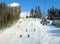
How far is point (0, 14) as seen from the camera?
1747 centimetres

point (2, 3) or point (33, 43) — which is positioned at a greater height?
point (2, 3)

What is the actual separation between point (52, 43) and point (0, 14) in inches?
383

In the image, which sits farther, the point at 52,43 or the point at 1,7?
the point at 1,7

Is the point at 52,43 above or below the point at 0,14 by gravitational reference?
below

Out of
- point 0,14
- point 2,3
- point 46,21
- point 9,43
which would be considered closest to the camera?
point 9,43

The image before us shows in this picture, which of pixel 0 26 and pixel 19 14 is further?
pixel 19 14

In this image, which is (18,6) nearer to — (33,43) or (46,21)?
(46,21)

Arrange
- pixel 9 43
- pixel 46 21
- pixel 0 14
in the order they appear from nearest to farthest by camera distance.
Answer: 1. pixel 9 43
2. pixel 0 14
3. pixel 46 21

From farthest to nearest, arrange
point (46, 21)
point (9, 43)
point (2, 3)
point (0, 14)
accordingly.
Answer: point (46, 21)
point (2, 3)
point (0, 14)
point (9, 43)

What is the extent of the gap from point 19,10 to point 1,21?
14.8 meters

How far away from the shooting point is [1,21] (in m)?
18.5

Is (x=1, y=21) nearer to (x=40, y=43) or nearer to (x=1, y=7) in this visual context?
(x=1, y=7)

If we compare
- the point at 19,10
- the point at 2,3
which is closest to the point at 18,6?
the point at 19,10

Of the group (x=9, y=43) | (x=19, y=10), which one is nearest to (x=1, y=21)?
(x=9, y=43)
